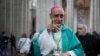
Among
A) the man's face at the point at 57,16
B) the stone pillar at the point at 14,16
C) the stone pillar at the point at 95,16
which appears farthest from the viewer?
the stone pillar at the point at 95,16

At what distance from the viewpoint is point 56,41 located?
483cm

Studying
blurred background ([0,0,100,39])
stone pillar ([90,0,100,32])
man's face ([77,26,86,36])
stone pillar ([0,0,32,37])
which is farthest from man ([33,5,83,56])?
stone pillar ([90,0,100,32])

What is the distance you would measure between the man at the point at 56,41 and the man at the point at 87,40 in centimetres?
446

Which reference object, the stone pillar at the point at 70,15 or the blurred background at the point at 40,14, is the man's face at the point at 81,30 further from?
the stone pillar at the point at 70,15

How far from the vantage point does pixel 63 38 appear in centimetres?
486

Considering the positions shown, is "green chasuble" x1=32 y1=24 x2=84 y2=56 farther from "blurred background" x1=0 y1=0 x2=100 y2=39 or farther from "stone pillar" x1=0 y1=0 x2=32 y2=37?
"stone pillar" x1=0 y1=0 x2=32 y2=37

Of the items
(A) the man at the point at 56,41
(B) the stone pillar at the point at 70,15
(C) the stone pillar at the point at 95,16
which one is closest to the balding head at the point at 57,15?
(A) the man at the point at 56,41

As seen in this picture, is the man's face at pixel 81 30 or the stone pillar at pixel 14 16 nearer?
the man's face at pixel 81 30

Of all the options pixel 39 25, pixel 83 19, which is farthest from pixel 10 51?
pixel 83 19

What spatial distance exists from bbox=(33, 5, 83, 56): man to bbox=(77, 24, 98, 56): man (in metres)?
4.46

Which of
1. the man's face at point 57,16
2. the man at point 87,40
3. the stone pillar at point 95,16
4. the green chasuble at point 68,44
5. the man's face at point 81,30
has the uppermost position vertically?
the man's face at point 57,16

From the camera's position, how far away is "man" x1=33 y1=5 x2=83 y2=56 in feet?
15.7

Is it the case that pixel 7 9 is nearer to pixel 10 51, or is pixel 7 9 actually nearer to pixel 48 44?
pixel 10 51

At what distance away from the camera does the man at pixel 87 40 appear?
9337 millimetres
